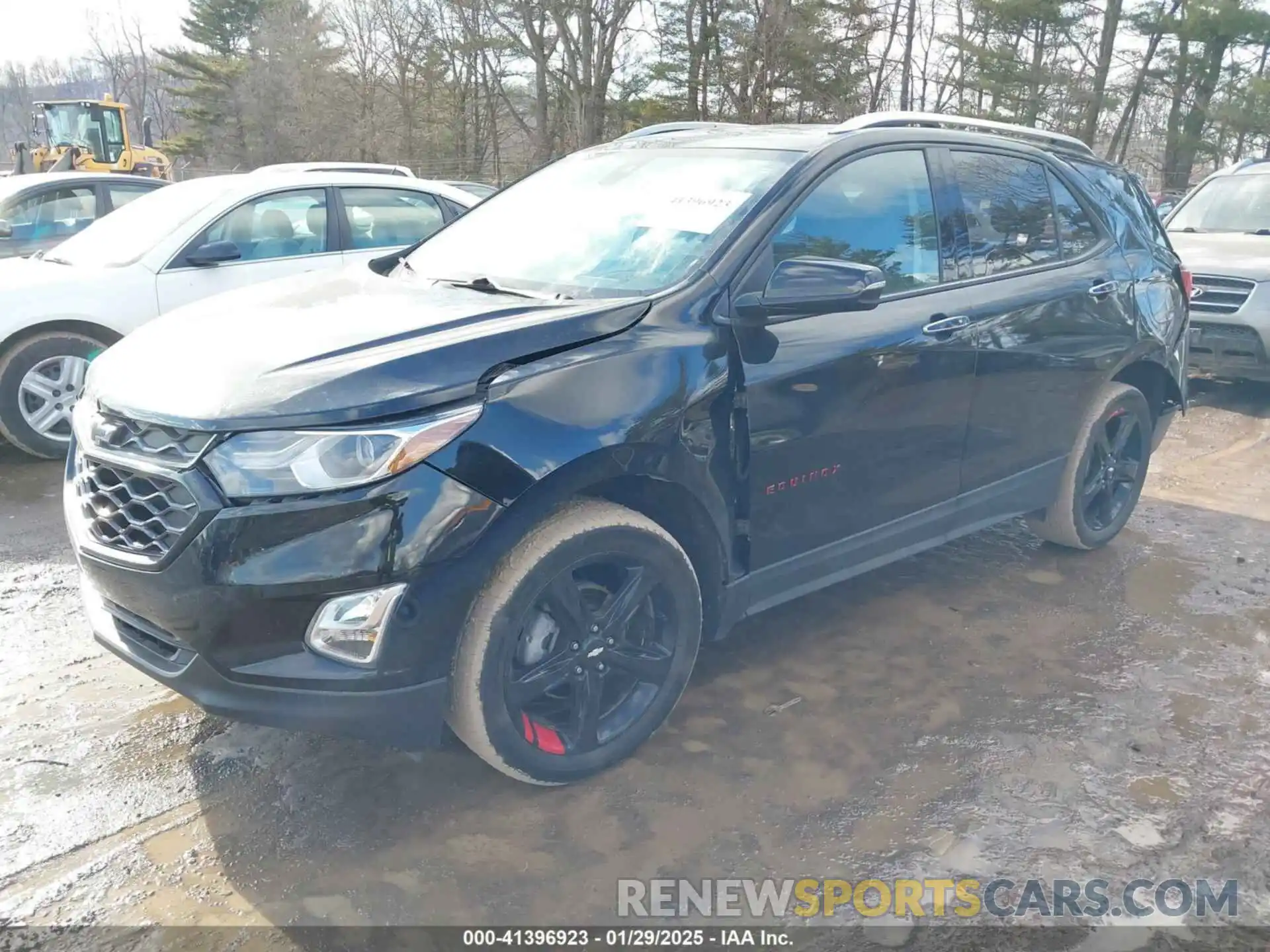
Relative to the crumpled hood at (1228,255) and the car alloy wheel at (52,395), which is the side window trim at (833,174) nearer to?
the car alloy wheel at (52,395)

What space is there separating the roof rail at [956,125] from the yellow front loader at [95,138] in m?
23.0

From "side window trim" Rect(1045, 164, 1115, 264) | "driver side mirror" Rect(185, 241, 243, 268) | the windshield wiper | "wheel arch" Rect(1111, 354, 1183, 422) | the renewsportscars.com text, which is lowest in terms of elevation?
the renewsportscars.com text

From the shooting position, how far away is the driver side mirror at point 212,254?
6075mm

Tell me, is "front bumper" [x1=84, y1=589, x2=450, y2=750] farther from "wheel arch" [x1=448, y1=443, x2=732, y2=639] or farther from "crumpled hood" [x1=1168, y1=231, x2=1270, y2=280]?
"crumpled hood" [x1=1168, y1=231, x2=1270, y2=280]

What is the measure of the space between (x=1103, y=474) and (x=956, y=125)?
1.77 metres

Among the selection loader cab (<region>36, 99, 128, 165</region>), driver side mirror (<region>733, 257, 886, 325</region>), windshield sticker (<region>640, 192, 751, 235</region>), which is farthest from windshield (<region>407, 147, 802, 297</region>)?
loader cab (<region>36, 99, 128, 165</region>)

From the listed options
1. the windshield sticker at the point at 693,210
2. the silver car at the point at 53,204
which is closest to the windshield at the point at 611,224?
the windshield sticker at the point at 693,210

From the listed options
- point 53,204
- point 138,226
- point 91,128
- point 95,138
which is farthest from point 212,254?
point 91,128

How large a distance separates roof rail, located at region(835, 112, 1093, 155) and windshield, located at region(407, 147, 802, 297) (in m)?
0.46

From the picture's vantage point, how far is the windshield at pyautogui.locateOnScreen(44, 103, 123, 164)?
23.7 metres

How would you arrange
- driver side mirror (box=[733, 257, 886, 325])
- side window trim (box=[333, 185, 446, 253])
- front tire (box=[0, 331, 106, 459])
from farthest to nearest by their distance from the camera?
side window trim (box=[333, 185, 446, 253]), front tire (box=[0, 331, 106, 459]), driver side mirror (box=[733, 257, 886, 325])

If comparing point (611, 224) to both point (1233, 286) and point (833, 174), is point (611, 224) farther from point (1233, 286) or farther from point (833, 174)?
point (1233, 286)

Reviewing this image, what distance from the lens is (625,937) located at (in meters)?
2.32

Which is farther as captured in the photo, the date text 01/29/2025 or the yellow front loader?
the yellow front loader
